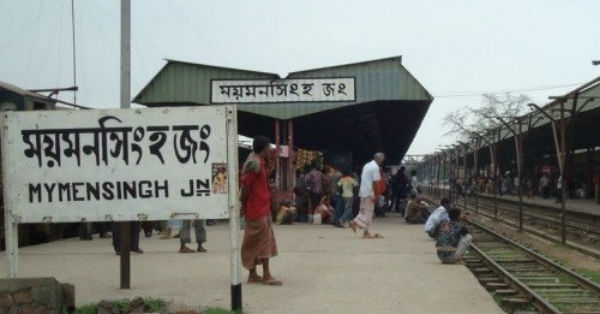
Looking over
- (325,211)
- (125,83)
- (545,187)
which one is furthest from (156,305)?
(545,187)

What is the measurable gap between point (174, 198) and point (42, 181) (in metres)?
1.23

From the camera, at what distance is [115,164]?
727 cm

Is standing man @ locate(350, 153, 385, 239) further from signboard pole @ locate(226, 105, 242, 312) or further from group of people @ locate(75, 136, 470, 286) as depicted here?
signboard pole @ locate(226, 105, 242, 312)

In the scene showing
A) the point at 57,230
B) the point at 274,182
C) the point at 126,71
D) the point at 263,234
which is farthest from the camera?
the point at 274,182

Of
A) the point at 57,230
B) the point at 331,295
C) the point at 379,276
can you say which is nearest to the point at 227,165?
the point at 331,295

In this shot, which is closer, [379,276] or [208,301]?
[208,301]

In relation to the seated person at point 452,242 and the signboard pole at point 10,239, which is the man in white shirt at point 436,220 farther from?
the signboard pole at point 10,239

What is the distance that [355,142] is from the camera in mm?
37125

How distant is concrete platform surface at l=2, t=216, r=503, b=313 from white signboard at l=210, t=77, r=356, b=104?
759 cm

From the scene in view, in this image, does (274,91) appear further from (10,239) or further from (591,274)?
(10,239)

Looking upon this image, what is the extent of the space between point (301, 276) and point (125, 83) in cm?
337

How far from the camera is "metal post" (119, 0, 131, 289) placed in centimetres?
832

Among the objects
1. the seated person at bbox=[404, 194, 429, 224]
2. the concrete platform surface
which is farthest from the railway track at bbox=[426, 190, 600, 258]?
the concrete platform surface

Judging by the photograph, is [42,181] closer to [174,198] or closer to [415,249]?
[174,198]
